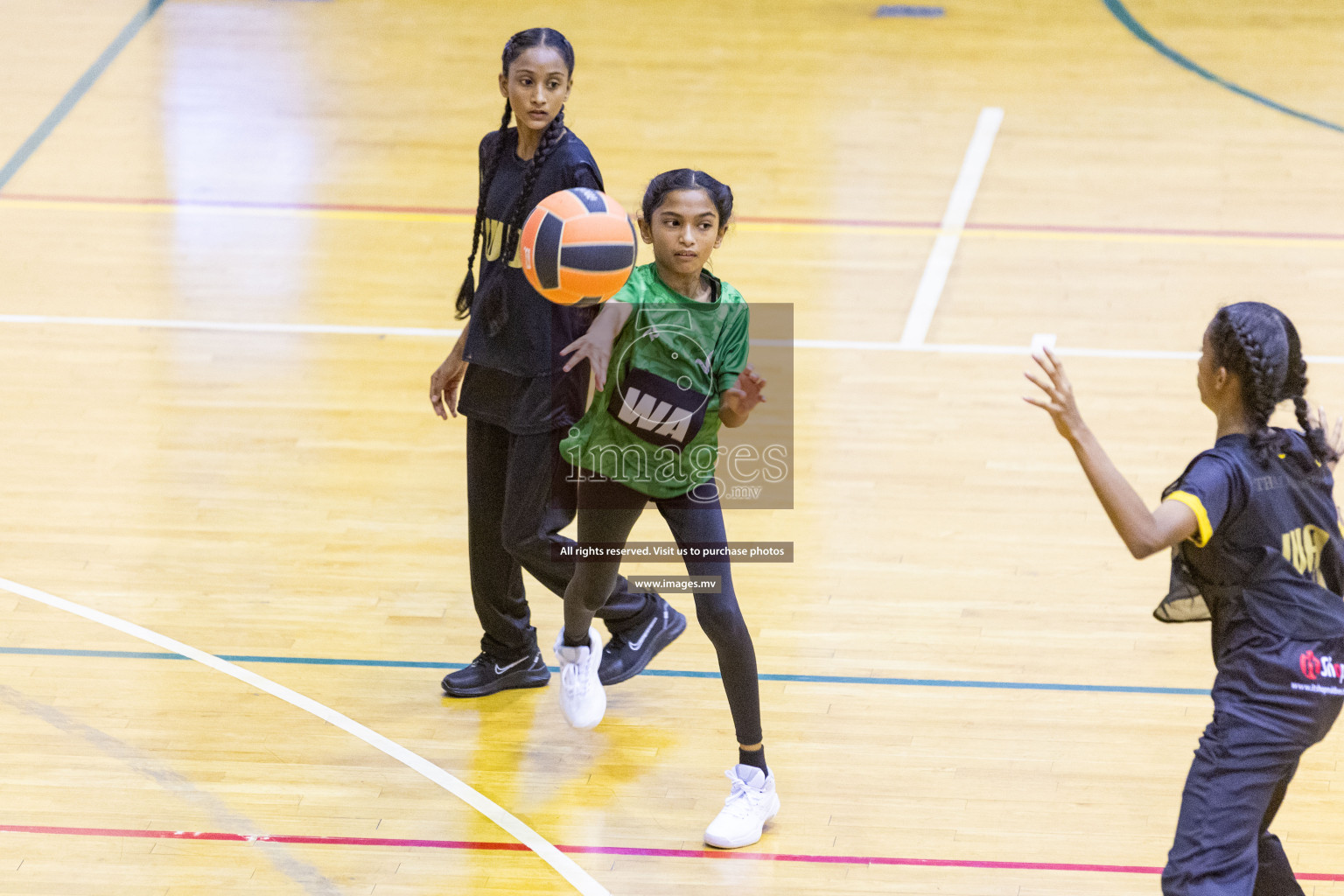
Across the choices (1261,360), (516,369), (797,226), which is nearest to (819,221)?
(797,226)

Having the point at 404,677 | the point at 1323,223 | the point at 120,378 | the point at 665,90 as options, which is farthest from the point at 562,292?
the point at 665,90

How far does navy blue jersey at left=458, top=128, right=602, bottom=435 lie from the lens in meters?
4.22

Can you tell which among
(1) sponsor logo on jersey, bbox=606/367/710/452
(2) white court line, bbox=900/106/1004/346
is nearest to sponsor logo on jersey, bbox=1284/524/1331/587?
(1) sponsor logo on jersey, bbox=606/367/710/452

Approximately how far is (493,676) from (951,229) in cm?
436

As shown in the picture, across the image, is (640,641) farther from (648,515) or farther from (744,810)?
(648,515)

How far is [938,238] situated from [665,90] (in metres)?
2.70

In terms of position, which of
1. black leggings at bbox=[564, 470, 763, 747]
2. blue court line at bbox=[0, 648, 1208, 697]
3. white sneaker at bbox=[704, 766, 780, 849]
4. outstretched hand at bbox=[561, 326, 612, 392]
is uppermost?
outstretched hand at bbox=[561, 326, 612, 392]

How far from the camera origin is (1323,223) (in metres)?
8.19

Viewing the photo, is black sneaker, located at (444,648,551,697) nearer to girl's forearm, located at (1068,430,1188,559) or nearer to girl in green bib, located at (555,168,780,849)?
girl in green bib, located at (555,168,780,849)

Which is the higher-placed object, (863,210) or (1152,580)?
(863,210)

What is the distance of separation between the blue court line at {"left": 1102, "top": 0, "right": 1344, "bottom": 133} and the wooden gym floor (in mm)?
65

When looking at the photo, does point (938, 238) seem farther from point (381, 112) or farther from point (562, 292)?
point (562, 292)

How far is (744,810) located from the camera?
3.99 meters

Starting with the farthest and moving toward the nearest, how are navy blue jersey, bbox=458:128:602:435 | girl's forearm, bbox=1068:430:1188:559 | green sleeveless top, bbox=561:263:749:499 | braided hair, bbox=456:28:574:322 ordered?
1. navy blue jersey, bbox=458:128:602:435
2. braided hair, bbox=456:28:574:322
3. green sleeveless top, bbox=561:263:749:499
4. girl's forearm, bbox=1068:430:1188:559
